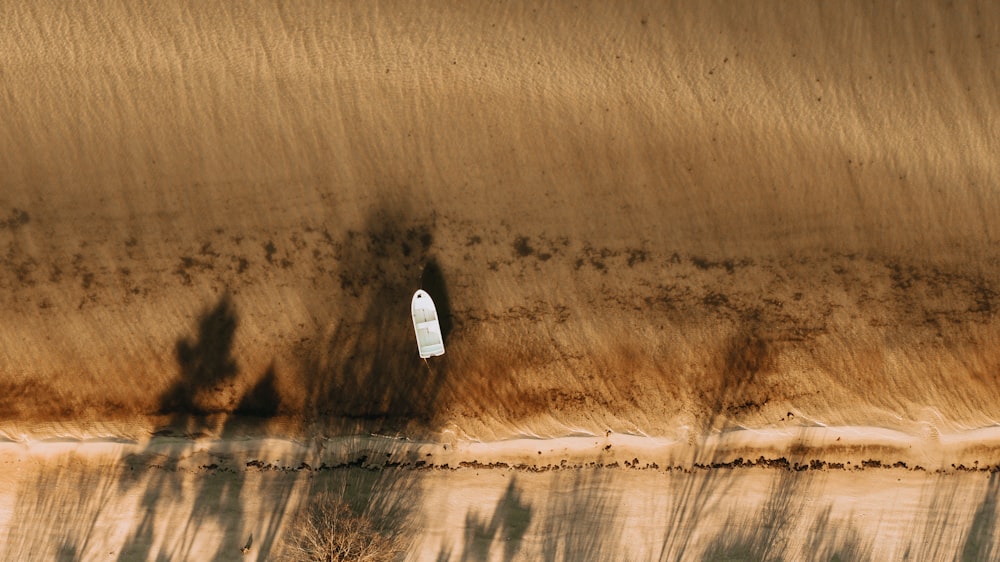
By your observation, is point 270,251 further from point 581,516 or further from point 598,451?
point 581,516

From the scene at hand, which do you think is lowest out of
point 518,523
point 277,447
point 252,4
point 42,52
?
point 518,523

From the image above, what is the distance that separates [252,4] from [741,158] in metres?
6.91

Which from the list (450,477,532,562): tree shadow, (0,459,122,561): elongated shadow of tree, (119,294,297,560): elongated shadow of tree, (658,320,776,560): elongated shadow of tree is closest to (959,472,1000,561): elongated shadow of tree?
(658,320,776,560): elongated shadow of tree

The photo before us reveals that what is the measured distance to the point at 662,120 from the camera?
302 inches

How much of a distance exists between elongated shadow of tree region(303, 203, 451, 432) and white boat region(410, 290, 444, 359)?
270 mm

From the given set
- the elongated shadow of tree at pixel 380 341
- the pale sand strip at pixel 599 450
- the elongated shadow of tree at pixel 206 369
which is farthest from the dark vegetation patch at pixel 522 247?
the elongated shadow of tree at pixel 206 369

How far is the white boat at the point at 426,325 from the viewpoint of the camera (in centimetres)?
757

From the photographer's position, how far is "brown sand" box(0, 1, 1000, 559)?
24.7ft

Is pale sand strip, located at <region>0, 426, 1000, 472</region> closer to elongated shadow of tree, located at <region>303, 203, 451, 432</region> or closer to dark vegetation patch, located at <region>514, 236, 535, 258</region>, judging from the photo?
elongated shadow of tree, located at <region>303, 203, 451, 432</region>

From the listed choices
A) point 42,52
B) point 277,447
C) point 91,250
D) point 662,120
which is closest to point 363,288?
point 277,447

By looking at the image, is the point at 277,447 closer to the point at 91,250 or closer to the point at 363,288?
the point at 363,288

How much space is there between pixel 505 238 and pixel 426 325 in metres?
1.62

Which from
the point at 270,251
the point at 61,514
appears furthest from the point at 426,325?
the point at 61,514

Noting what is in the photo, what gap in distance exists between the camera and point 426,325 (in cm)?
760
